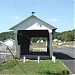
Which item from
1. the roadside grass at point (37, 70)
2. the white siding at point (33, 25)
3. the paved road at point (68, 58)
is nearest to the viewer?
the roadside grass at point (37, 70)

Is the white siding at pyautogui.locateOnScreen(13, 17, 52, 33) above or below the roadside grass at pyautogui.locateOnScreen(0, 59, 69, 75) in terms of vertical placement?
above

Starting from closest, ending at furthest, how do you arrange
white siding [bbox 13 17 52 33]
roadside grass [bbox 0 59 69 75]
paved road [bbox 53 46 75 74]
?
roadside grass [bbox 0 59 69 75]
paved road [bbox 53 46 75 74]
white siding [bbox 13 17 52 33]

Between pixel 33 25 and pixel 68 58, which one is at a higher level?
pixel 33 25

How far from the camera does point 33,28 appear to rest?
30578mm

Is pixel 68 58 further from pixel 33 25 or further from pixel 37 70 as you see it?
pixel 37 70

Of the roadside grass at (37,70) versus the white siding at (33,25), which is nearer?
the roadside grass at (37,70)

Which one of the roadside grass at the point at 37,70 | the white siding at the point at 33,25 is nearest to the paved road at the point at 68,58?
the roadside grass at the point at 37,70

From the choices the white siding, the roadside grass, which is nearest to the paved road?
the roadside grass

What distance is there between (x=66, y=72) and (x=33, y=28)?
1372 cm

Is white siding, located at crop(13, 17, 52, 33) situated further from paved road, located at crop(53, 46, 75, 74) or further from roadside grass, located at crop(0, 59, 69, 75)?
roadside grass, located at crop(0, 59, 69, 75)

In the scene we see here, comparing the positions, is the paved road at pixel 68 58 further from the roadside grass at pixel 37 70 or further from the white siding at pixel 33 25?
the white siding at pixel 33 25

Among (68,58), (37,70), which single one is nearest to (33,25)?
(68,58)

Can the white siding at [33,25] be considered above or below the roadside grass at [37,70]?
above

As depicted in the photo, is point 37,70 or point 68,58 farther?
point 68,58
